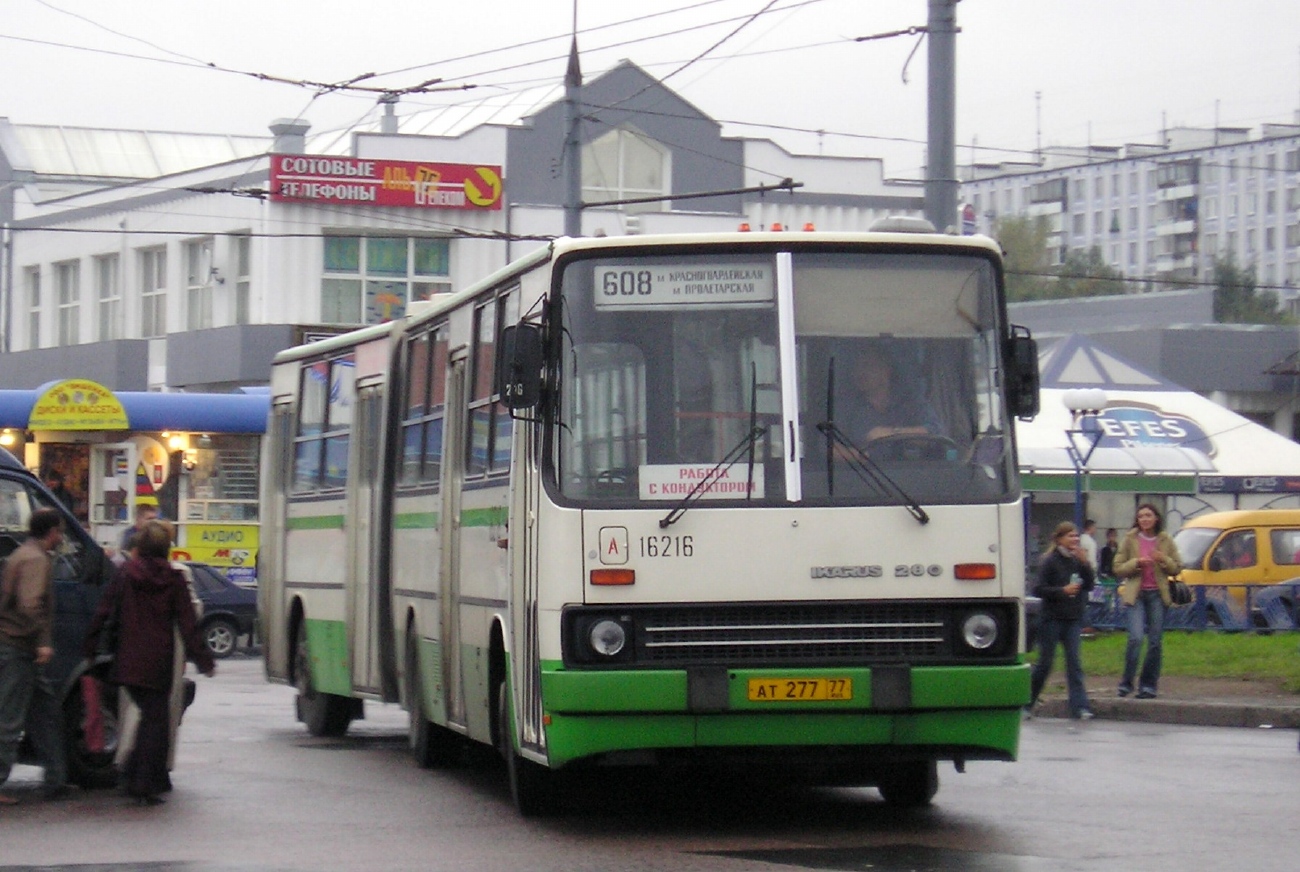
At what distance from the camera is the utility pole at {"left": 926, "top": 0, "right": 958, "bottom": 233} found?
17.7 metres

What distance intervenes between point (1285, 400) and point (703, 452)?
161ft

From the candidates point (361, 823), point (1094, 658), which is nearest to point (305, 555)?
point (361, 823)

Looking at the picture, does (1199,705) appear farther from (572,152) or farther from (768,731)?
(572,152)

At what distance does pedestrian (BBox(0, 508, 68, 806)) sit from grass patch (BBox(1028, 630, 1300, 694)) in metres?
Result: 11.0

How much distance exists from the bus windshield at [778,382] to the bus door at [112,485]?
25.6 metres

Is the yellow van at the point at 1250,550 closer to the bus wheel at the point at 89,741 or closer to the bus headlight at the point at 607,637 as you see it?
the bus wheel at the point at 89,741

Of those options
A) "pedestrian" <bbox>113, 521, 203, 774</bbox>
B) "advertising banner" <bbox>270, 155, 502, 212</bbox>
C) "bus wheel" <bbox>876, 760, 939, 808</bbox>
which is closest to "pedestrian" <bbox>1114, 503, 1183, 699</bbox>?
"bus wheel" <bbox>876, 760, 939, 808</bbox>

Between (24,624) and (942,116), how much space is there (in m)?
9.12

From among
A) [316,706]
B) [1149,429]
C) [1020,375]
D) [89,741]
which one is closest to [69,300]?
[1149,429]

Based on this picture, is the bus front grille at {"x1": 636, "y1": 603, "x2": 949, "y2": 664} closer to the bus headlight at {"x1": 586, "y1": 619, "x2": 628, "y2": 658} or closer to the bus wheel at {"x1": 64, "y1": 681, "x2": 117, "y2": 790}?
the bus headlight at {"x1": 586, "y1": 619, "x2": 628, "y2": 658}

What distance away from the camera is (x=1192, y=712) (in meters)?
17.7

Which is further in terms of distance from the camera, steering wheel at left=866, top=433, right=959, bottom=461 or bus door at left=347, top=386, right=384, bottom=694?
bus door at left=347, top=386, right=384, bottom=694

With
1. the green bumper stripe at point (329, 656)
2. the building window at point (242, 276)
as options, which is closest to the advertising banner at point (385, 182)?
the building window at point (242, 276)

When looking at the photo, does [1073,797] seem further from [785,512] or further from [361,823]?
[361,823]
